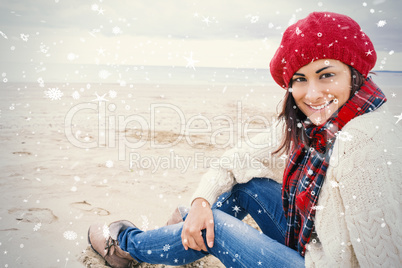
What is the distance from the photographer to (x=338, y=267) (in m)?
1.08

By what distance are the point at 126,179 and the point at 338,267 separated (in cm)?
258

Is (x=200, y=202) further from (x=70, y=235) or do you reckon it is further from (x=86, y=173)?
(x=86, y=173)

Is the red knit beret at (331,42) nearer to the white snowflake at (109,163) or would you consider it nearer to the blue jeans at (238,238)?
the blue jeans at (238,238)

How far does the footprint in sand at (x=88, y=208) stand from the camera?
8.53 feet

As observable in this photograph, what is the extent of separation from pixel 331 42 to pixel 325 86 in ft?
0.67

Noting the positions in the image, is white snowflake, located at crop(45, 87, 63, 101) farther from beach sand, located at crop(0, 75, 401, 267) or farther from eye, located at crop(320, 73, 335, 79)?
eye, located at crop(320, 73, 335, 79)

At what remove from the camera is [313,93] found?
1.35 metres

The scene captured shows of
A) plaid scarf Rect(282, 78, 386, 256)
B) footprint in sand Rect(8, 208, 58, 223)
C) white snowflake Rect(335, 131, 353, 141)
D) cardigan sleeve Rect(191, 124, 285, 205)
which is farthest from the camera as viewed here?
footprint in sand Rect(8, 208, 58, 223)

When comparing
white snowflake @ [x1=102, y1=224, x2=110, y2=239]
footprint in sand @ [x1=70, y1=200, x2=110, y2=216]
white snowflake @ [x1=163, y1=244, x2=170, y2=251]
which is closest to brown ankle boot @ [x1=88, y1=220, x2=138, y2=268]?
white snowflake @ [x1=102, y1=224, x2=110, y2=239]

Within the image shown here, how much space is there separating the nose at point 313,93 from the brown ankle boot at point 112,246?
4.56 ft

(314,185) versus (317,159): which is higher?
(317,159)

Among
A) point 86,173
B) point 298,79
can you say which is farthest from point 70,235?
point 298,79

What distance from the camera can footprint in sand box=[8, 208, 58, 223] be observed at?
2432 millimetres

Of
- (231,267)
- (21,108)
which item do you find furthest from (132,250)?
(21,108)
